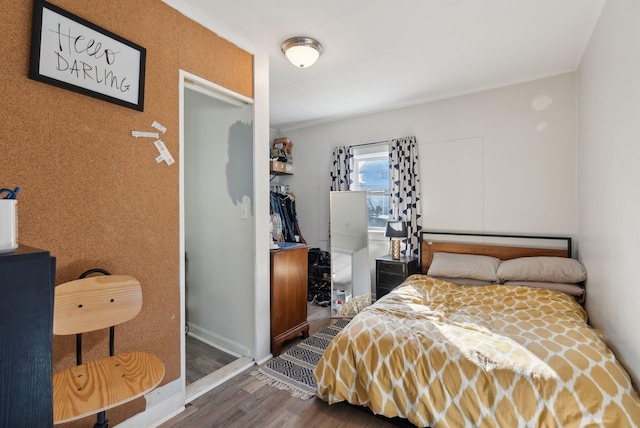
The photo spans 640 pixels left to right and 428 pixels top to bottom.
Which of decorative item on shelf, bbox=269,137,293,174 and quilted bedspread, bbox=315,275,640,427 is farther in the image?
decorative item on shelf, bbox=269,137,293,174

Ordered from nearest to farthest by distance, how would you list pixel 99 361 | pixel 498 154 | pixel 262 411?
pixel 99 361 → pixel 262 411 → pixel 498 154

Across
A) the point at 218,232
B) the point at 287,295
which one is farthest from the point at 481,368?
the point at 218,232

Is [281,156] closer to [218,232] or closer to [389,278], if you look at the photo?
[218,232]

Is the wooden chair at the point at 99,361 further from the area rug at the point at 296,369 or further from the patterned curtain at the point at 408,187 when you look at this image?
the patterned curtain at the point at 408,187

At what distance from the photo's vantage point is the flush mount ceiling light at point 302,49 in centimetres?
230

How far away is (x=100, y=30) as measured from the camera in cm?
154

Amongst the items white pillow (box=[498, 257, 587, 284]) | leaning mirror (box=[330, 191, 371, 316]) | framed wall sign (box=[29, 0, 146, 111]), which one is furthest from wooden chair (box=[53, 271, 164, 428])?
white pillow (box=[498, 257, 587, 284])

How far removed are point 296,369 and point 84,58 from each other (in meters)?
2.39

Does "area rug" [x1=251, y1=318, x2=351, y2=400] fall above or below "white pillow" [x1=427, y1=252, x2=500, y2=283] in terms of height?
below

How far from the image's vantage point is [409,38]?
2.31m

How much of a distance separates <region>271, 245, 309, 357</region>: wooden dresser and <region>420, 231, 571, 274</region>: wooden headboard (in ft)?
5.16

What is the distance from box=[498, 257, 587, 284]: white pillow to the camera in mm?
2584

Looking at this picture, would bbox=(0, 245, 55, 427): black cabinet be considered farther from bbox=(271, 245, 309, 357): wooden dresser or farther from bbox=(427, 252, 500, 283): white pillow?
bbox=(427, 252, 500, 283): white pillow

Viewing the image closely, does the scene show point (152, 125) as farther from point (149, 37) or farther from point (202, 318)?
point (202, 318)
